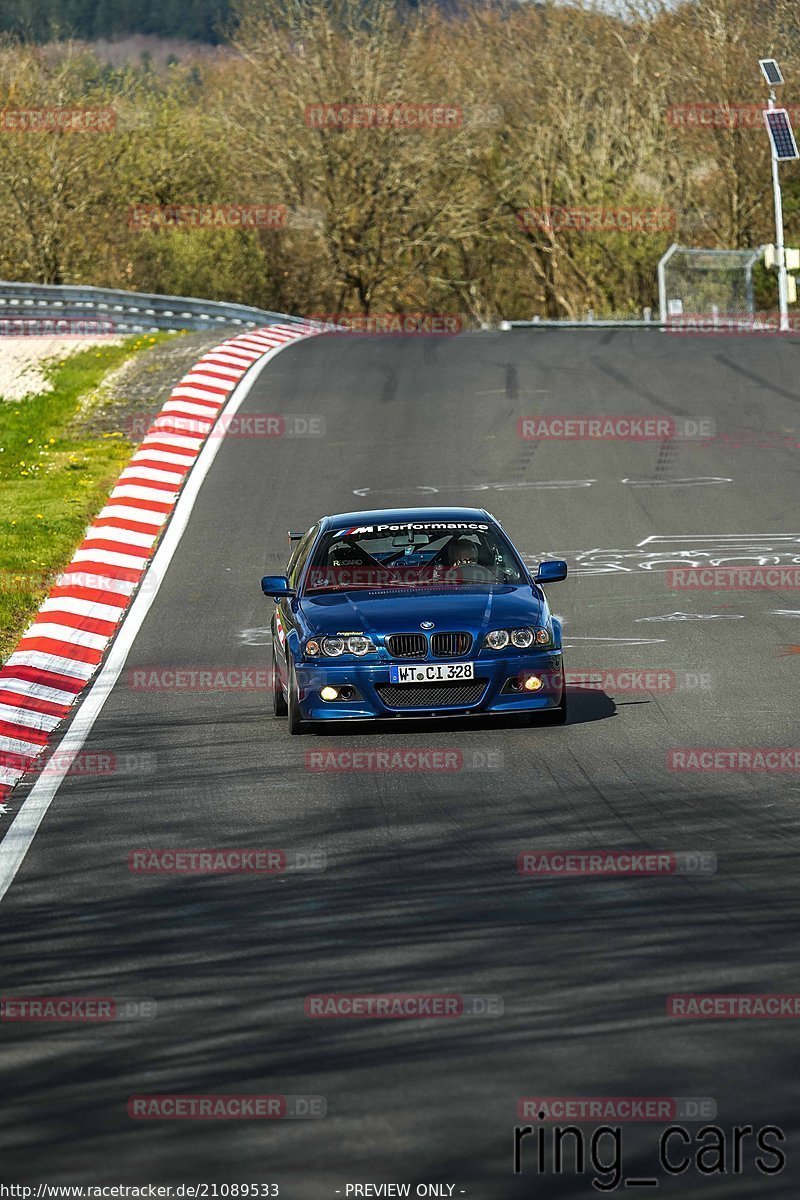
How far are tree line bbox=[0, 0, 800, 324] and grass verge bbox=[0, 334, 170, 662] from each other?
26.9m

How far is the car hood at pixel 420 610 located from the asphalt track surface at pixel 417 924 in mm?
749

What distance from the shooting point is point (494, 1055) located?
5.39 meters

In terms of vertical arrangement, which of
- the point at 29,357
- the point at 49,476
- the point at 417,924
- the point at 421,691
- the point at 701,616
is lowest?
the point at 29,357

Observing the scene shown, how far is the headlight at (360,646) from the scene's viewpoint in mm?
11398

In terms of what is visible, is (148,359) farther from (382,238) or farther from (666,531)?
(382,238)

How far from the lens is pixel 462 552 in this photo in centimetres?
1271

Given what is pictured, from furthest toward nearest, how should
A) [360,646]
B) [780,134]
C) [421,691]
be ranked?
[780,134] → [360,646] → [421,691]

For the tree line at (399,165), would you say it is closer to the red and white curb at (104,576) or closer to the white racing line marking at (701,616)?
the red and white curb at (104,576)

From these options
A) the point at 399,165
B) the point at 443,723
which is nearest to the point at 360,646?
the point at 443,723

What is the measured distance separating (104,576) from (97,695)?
5.66 m

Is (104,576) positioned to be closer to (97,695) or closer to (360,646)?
(97,695)

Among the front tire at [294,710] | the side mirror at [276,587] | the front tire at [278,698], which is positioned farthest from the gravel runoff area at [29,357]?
the front tire at [294,710]

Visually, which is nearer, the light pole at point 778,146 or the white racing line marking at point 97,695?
the white racing line marking at point 97,695

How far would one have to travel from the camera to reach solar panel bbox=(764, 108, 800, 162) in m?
47.8
